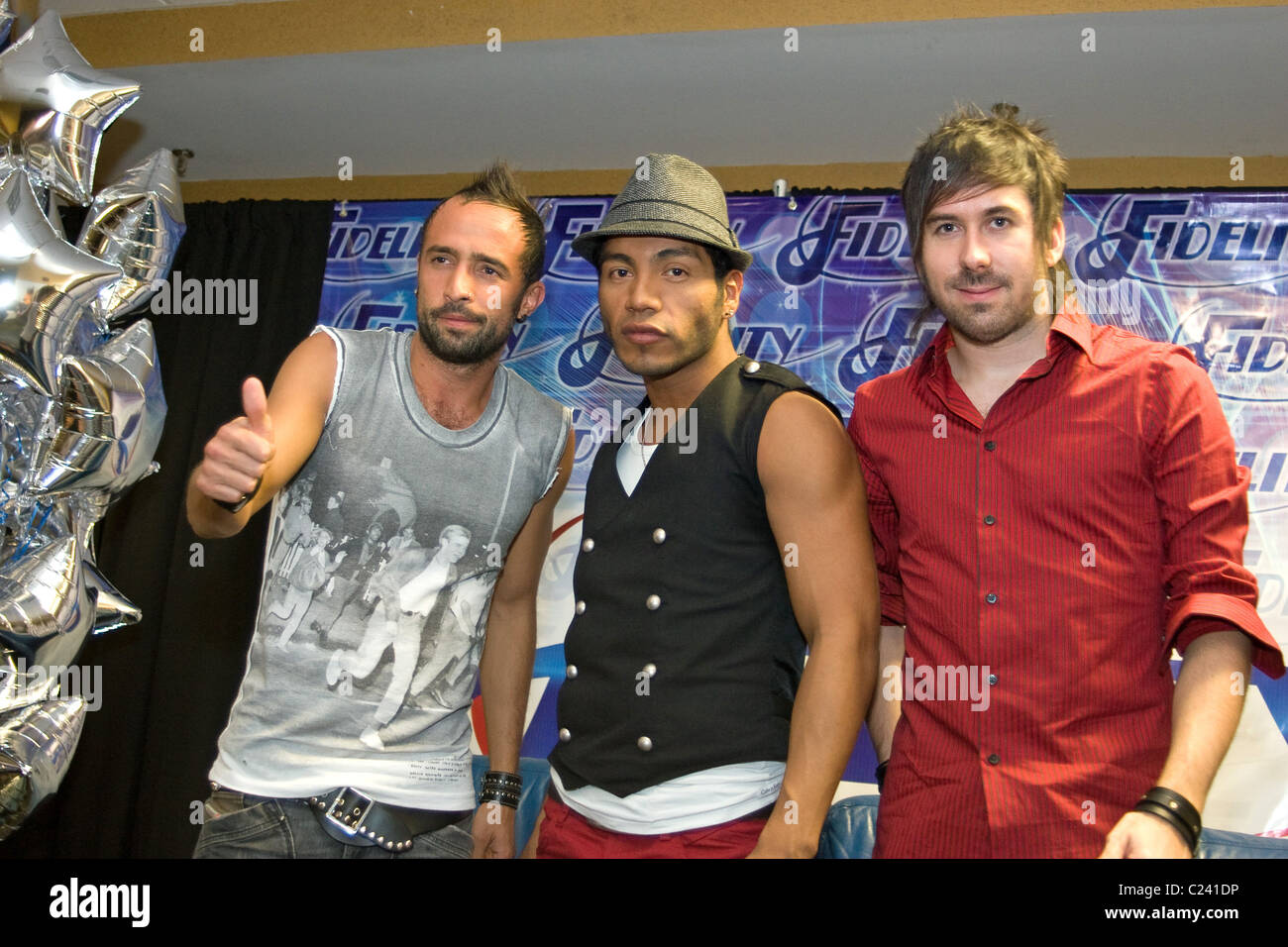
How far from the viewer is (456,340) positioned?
2111 mm

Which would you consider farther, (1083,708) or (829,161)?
(829,161)

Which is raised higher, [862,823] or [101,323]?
[101,323]

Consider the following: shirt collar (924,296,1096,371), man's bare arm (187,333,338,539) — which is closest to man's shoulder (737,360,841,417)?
shirt collar (924,296,1096,371)

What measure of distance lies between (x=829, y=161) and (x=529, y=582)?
234cm

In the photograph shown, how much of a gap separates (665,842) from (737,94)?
8.28 ft

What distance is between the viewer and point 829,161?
3.97 meters

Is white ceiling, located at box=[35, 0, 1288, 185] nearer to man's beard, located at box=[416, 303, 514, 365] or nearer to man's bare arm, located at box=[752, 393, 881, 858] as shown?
man's beard, located at box=[416, 303, 514, 365]

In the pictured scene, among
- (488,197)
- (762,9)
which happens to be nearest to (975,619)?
(488,197)

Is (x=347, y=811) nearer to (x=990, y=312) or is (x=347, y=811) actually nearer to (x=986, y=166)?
(x=990, y=312)

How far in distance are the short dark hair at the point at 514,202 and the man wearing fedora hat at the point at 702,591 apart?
0.19 m

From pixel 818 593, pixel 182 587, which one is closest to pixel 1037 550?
pixel 818 593

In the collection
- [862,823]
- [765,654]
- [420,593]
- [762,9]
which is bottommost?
[862,823]

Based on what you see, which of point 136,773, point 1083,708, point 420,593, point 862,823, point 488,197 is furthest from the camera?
point 136,773

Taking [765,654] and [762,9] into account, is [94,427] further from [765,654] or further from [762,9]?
[762,9]
